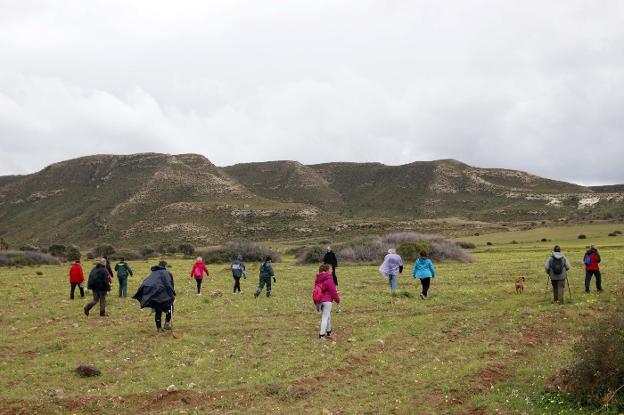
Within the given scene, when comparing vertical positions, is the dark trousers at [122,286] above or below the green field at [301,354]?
above

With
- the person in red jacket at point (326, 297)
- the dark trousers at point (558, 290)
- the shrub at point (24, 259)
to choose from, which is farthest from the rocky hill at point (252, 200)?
the person in red jacket at point (326, 297)

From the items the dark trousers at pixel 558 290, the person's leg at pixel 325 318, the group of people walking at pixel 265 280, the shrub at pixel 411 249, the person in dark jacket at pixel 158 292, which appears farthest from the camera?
the shrub at pixel 411 249

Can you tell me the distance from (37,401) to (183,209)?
99.3 m

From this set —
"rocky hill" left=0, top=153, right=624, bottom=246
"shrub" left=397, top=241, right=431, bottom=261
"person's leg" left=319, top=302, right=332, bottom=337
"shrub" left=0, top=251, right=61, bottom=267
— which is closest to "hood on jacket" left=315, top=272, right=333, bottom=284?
"person's leg" left=319, top=302, right=332, bottom=337

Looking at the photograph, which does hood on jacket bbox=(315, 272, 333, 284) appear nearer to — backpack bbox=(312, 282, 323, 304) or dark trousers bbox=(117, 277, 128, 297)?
backpack bbox=(312, 282, 323, 304)

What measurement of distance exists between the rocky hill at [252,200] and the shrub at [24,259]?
3853 cm

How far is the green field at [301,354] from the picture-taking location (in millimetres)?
9375

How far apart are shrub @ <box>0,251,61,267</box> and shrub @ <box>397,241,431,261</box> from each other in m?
34.6

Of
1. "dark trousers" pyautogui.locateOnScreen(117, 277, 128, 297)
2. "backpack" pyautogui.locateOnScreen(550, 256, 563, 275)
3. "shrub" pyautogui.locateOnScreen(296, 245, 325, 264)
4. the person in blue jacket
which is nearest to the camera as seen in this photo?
"backpack" pyautogui.locateOnScreen(550, 256, 563, 275)

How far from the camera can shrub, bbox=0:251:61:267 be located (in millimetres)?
50928

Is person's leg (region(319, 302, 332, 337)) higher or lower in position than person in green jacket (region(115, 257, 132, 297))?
lower

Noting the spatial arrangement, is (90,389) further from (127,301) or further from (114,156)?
(114,156)

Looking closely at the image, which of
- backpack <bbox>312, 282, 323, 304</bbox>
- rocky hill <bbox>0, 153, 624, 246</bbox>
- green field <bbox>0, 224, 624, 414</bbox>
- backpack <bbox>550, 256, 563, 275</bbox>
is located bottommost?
green field <bbox>0, 224, 624, 414</bbox>

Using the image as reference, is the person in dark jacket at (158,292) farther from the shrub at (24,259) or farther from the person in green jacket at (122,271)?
the shrub at (24,259)
